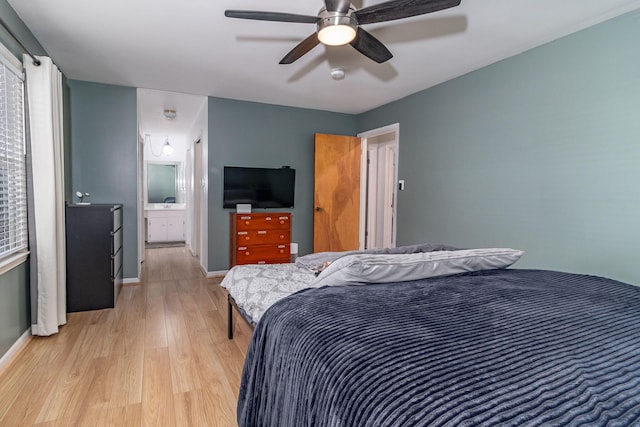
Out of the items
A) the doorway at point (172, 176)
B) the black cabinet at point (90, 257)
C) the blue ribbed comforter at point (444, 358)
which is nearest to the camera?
the blue ribbed comforter at point (444, 358)

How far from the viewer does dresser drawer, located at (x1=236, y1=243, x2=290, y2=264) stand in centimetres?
432

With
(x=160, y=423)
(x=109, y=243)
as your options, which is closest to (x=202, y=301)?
(x=109, y=243)

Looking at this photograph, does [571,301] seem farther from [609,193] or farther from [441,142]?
[441,142]

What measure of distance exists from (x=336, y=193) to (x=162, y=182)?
485cm

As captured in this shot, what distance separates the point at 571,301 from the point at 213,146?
4.19 metres

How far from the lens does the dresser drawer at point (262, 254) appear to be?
170 inches

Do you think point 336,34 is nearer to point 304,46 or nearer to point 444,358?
point 304,46

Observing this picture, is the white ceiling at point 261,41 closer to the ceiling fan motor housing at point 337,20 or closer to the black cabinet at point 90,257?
the ceiling fan motor housing at point 337,20

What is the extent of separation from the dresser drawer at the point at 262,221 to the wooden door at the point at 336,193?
1.98 feet

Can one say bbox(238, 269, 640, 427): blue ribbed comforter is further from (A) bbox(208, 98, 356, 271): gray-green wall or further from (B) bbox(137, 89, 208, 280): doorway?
(B) bbox(137, 89, 208, 280): doorway

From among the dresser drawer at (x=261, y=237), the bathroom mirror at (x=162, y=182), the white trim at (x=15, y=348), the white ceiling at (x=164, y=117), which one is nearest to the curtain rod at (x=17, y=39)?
the white ceiling at (x=164, y=117)

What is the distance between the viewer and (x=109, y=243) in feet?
10.7

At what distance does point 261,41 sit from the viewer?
281cm

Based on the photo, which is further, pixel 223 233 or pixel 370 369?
pixel 223 233
